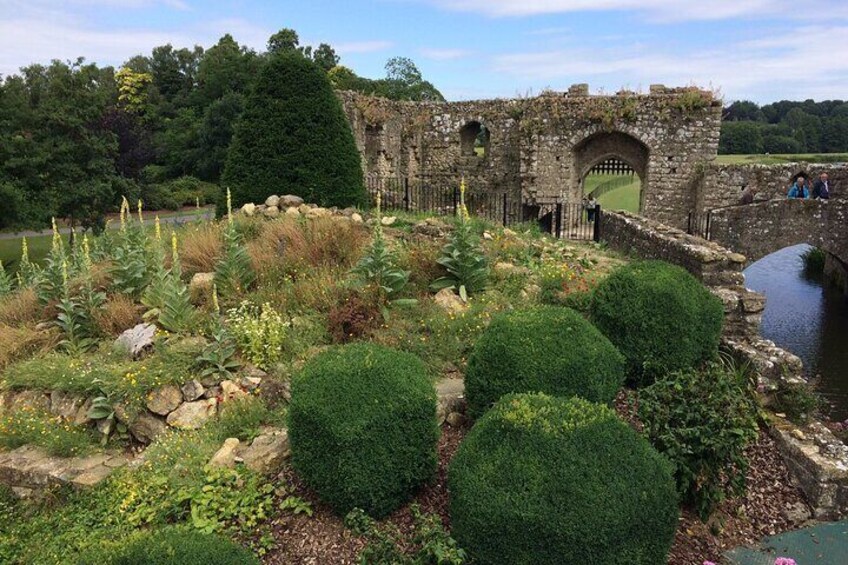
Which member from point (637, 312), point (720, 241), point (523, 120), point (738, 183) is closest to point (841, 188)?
point (738, 183)

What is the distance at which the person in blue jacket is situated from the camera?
15745mm

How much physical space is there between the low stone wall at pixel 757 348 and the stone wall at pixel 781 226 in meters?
4.48

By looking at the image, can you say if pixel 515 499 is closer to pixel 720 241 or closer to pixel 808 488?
pixel 808 488

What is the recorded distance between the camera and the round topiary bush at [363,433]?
12.5ft

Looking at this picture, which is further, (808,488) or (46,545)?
(808,488)

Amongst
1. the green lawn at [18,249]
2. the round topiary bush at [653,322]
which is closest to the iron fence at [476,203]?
the round topiary bush at [653,322]

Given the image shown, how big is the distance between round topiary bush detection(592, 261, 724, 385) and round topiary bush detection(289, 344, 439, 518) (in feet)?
7.79

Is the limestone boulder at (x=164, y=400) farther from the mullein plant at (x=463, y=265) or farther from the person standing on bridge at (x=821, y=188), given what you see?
the person standing on bridge at (x=821, y=188)

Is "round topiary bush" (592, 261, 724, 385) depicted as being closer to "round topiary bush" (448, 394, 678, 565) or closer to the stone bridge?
"round topiary bush" (448, 394, 678, 565)

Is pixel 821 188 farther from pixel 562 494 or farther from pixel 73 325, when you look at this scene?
→ pixel 73 325

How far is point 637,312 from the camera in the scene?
5633 millimetres

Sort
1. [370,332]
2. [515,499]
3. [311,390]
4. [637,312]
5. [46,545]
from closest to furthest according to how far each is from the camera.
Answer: [515,499], [311,390], [46,545], [637,312], [370,332]


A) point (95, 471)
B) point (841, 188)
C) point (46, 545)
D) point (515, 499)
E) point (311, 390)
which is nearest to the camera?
point (515, 499)

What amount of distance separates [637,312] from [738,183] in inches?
519
